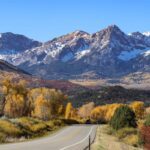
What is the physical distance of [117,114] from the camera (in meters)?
85.9

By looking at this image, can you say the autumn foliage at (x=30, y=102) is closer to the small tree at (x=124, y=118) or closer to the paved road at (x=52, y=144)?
the small tree at (x=124, y=118)

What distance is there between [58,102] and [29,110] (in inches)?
723

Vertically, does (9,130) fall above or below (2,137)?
above

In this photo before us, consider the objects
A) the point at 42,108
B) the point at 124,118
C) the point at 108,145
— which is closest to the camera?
the point at 108,145

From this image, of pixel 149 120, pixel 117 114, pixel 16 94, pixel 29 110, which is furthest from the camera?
pixel 29 110

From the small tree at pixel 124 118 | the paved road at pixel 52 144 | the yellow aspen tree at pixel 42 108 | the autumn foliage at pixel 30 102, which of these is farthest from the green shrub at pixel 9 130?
the yellow aspen tree at pixel 42 108

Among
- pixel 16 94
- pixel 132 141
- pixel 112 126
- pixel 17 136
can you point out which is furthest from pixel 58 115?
pixel 17 136

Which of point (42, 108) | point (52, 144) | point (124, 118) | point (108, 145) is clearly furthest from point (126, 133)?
point (42, 108)

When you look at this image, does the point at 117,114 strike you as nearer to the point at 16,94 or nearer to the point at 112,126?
the point at 112,126

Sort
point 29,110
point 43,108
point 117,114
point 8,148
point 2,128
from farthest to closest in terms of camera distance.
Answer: point 43,108 → point 29,110 → point 117,114 → point 2,128 → point 8,148

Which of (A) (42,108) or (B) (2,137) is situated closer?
(B) (2,137)

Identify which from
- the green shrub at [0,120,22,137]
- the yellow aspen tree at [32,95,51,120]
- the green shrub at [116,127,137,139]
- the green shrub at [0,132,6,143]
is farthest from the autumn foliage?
the green shrub at [0,132,6,143]

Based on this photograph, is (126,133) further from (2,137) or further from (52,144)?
(2,137)

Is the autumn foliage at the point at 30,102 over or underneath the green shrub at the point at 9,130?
over
